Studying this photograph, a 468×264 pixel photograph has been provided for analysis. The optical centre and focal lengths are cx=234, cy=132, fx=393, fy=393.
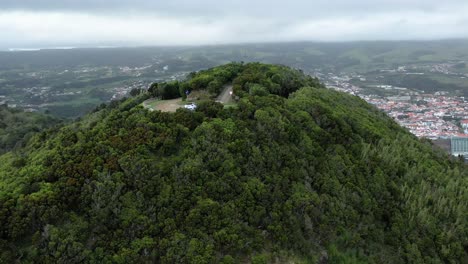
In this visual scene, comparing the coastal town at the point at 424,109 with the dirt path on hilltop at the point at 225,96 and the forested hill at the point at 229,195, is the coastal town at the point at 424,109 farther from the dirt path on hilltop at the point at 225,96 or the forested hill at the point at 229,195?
the forested hill at the point at 229,195

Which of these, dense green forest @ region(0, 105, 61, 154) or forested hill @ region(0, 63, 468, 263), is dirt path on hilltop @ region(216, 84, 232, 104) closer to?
forested hill @ region(0, 63, 468, 263)

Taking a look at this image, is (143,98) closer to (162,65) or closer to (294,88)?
(294,88)

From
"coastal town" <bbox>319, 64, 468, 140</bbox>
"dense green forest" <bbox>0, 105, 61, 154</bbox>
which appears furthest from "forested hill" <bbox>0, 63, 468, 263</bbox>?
"coastal town" <bbox>319, 64, 468, 140</bbox>

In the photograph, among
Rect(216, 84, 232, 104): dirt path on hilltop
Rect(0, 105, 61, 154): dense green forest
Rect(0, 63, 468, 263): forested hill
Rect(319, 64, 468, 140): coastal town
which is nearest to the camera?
Rect(0, 63, 468, 263): forested hill

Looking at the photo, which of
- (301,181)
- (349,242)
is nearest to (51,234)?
(301,181)

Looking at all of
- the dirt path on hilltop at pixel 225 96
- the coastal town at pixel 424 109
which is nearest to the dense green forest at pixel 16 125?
the dirt path on hilltop at pixel 225 96
